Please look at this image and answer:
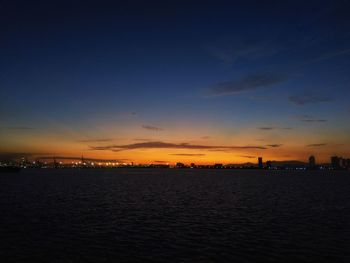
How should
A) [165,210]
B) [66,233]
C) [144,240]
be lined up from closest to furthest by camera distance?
[144,240]
[66,233]
[165,210]

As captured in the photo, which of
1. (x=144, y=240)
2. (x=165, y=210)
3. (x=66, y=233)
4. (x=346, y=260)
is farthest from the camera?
(x=165, y=210)

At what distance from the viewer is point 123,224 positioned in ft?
150

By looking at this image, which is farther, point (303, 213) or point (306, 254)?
point (303, 213)

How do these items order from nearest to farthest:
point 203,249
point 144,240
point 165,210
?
point 203,249 < point 144,240 < point 165,210

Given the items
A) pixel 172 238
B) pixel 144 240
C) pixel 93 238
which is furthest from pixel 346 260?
pixel 93 238

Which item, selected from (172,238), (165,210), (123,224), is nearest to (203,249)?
(172,238)

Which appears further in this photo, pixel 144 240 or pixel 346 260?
pixel 144 240

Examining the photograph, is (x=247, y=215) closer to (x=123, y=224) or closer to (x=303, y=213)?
(x=303, y=213)

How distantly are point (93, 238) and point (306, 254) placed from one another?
2127 centimetres

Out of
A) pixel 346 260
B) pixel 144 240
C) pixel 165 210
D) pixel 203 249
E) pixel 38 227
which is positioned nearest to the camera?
pixel 346 260

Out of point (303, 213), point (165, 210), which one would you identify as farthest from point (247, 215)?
point (165, 210)

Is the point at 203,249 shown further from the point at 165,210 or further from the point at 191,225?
the point at 165,210

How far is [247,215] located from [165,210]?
14.2 meters

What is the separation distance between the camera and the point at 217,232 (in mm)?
40594
